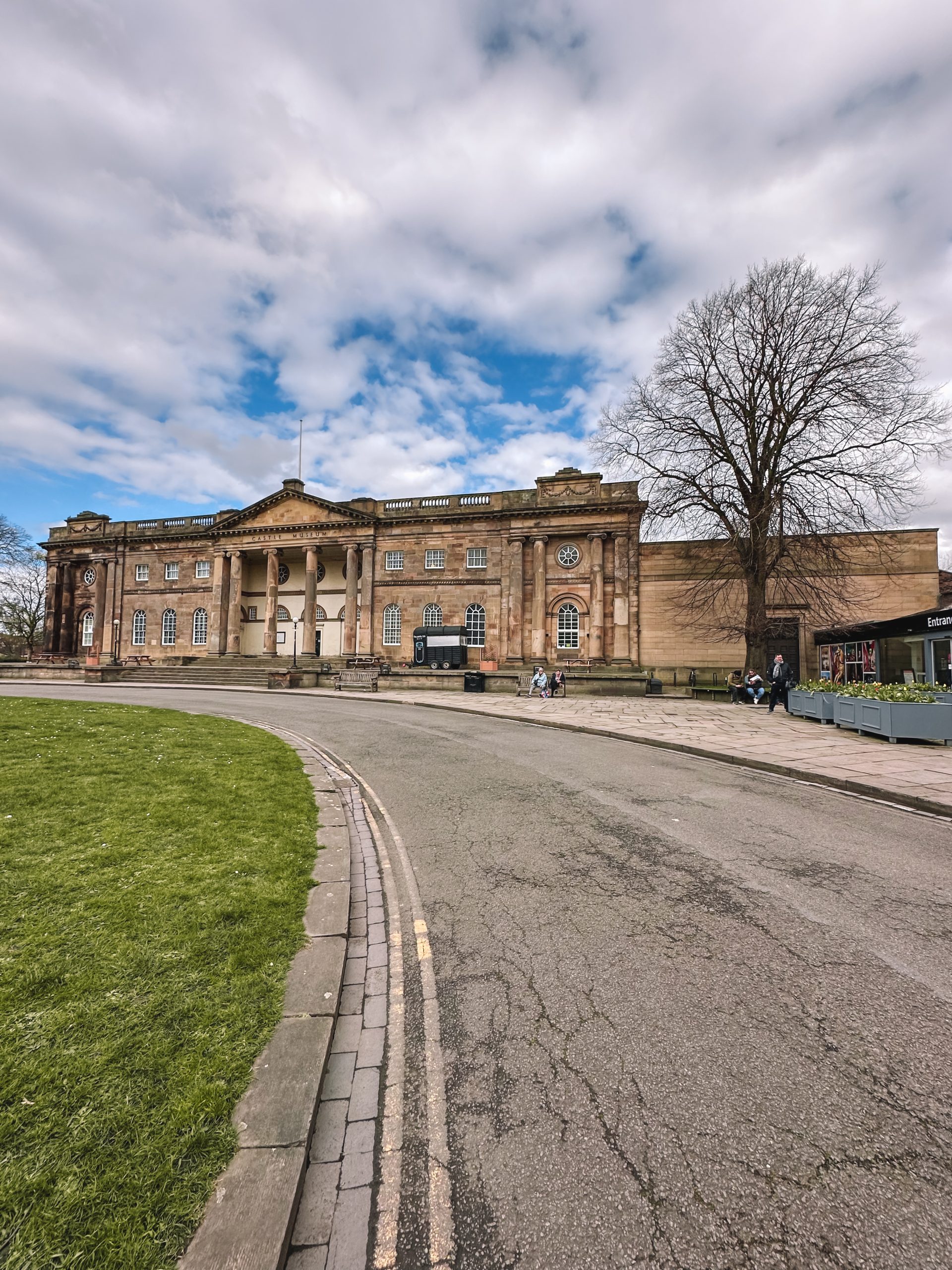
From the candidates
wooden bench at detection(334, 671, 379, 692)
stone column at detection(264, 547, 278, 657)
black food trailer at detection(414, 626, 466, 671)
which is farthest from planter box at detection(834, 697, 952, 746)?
stone column at detection(264, 547, 278, 657)

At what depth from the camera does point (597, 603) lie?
3422 cm

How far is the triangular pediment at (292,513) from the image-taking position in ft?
129

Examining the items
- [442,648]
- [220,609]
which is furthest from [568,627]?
[220,609]

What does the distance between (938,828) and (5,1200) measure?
27.8 feet

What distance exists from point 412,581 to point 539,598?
9210mm

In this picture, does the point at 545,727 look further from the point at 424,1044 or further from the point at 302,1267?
the point at 302,1267

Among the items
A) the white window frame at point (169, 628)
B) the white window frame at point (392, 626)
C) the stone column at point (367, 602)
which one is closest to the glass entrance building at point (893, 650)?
the white window frame at point (392, 626)

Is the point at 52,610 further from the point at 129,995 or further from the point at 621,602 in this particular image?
the point at 129,995

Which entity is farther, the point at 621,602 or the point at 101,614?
the point at 101,614

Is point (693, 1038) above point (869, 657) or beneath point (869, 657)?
beneath

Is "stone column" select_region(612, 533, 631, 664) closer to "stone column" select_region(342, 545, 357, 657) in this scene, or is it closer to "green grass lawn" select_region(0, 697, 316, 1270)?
"stone column" select_region(342, 545, 357, 657)

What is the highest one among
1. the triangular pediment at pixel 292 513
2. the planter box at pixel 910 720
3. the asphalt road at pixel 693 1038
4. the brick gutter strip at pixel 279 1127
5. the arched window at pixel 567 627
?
the triangular pediment at pixel 292 513

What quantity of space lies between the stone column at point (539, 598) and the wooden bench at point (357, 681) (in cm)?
1063

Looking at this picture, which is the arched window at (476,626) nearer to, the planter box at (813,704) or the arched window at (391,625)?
the arched window at (391,625)
